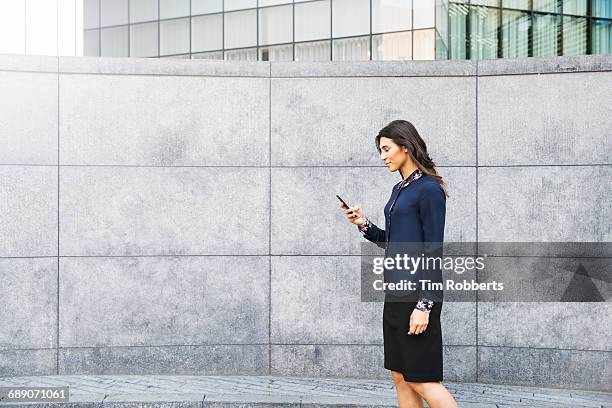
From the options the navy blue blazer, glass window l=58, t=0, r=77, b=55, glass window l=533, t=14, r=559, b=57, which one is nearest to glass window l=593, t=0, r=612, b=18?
glass window l=533, t=14, r=559, b=57

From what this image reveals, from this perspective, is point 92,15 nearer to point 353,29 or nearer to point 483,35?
point 353,29

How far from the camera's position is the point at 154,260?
6.81 m

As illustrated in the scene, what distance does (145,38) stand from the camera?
31375 mm

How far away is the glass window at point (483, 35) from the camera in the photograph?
22.7 meters

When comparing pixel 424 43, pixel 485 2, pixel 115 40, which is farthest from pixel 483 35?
pixel 115 40

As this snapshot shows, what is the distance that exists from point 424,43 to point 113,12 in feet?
48.1

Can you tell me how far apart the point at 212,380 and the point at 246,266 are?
107 centimetres

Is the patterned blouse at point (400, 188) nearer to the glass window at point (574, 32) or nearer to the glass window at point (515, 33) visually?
the glass window at point (515, 33)

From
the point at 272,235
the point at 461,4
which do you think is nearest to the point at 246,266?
the point at 272,235

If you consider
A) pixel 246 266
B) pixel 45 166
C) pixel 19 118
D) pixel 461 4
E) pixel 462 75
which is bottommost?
pixel 246 266

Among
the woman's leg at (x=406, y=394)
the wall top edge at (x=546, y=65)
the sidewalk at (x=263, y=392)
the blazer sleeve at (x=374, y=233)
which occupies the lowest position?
the sidewalk at (x=263, y=392)

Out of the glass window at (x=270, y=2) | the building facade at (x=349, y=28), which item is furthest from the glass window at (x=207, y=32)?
the glass window at (x=270, y=2)

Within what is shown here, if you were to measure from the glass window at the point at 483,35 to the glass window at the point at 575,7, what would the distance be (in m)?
4.16

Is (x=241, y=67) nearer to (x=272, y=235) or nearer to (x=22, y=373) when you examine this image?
(x=272, y=235)
